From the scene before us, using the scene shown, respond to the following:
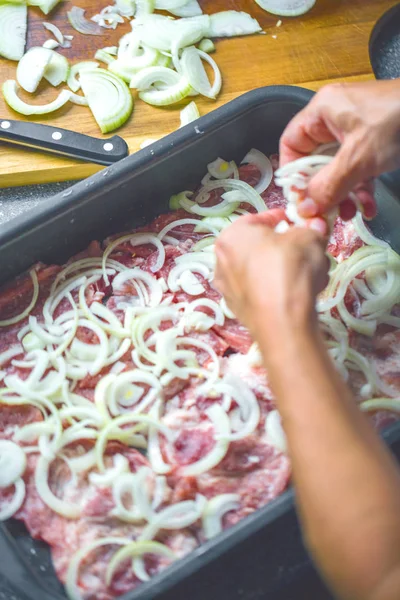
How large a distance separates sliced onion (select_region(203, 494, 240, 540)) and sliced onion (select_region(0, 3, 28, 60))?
159 cm

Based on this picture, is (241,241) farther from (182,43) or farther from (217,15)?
(217,15)

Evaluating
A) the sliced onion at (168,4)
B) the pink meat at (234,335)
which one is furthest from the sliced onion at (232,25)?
the pink meat at (234,335)

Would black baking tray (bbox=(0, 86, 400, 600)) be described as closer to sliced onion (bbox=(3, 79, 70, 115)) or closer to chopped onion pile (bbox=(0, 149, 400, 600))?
chopped onion pile (bbox=(0, 149, 400, 600))

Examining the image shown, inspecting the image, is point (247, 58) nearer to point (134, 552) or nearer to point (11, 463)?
point (11, 463)

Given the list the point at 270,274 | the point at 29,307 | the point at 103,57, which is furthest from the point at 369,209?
the point at 103,57

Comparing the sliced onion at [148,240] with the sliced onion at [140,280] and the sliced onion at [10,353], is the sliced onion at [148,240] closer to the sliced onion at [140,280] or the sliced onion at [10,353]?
the sliced onion at [140,280]

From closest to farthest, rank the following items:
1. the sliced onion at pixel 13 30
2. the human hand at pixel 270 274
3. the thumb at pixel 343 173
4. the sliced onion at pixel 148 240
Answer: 1. the human hand at pixel 270 274
2. the thumb at pixel 343 173
3. the sliced onion at pixel 148 240
4. the sliced onion at pixel 13 30

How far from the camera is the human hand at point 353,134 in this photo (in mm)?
1347

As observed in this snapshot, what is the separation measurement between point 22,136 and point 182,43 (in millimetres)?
637

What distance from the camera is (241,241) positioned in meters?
1.18

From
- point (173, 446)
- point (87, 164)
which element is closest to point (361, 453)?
point (173, 446)

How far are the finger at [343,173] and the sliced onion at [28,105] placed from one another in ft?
3.38

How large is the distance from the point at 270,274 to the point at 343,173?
15.1 inches

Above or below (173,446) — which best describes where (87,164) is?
above
